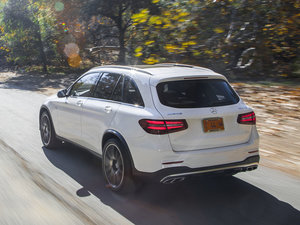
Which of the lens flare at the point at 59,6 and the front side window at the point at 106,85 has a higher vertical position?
the lens flare at the point at 59,6

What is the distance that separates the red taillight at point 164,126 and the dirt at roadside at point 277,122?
2314mm

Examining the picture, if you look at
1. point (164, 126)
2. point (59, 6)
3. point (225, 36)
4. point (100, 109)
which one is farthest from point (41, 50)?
point (164, 126)

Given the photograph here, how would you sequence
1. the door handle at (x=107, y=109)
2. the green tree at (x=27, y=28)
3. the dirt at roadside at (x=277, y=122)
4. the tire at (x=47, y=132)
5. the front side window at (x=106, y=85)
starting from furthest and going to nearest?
the green tree at (x=27, y=28) < the tire at (x=47, y=132) < the dirt at roadside at (x=277, y=122) < the front side window at (x=106, y=85) < the door handle at (x=107, y=109)

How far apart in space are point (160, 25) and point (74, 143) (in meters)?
7.83

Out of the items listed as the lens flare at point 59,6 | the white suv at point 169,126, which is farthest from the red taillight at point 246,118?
the lens flare at point 59,6

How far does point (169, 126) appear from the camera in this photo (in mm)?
4043

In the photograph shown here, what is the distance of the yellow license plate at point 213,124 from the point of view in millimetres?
4168

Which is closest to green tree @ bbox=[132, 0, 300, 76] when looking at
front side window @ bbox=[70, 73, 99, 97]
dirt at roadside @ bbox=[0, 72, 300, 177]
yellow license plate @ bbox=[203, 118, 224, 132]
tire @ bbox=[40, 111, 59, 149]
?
dirt at roadside @ bbox=[0, 72, 300, 177]

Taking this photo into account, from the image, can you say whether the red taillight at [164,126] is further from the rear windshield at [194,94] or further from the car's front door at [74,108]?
the car's front door at [74,108]

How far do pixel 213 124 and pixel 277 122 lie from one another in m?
4.50

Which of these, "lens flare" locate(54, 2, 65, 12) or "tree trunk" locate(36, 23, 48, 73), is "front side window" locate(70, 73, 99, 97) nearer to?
"lens flare" locate(54, 2, 65, 12)

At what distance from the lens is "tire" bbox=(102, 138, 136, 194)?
4391 millimetres

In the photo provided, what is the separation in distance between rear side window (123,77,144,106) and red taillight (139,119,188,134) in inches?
14.7

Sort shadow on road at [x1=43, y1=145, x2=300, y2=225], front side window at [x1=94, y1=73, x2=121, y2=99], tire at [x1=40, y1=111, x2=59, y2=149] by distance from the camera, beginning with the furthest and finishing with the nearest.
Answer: tire at [x1=40, y1=111, x2=59, y2=149] → front side window at [x1=94, y1=73, x2=121, y2=99] → shadow on road at [x1=43, y1=145, x2=300, y2=225]
